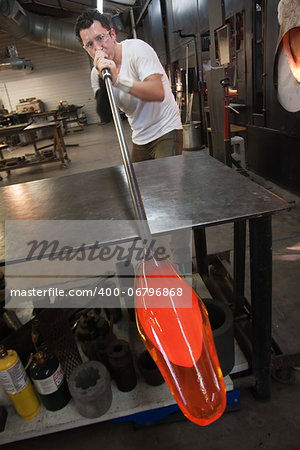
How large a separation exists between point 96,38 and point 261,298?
1518 mm

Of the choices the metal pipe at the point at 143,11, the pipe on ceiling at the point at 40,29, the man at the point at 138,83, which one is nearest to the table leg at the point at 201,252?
the man at the point at 138,83

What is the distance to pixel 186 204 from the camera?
3.26 feet

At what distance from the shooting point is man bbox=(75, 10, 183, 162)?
157 centimetres

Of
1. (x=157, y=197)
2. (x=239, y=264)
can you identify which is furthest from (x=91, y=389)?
(x=239, y=264)

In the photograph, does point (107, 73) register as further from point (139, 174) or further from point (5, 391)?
point (5, 391)

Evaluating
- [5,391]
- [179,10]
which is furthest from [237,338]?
[179,10]

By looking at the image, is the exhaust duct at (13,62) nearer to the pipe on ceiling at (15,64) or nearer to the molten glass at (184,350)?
the pipe on ceiling at (15,64)

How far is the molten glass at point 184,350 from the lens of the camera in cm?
64

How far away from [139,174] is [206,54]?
4332 millimetres

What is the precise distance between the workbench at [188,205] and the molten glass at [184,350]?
0.21 meters

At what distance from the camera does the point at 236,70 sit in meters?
3.88

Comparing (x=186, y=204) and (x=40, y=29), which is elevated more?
(x=40, y=29)

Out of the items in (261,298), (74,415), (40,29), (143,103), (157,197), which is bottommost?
(74,415)

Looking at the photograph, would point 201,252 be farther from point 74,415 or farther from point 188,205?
point 74,415
